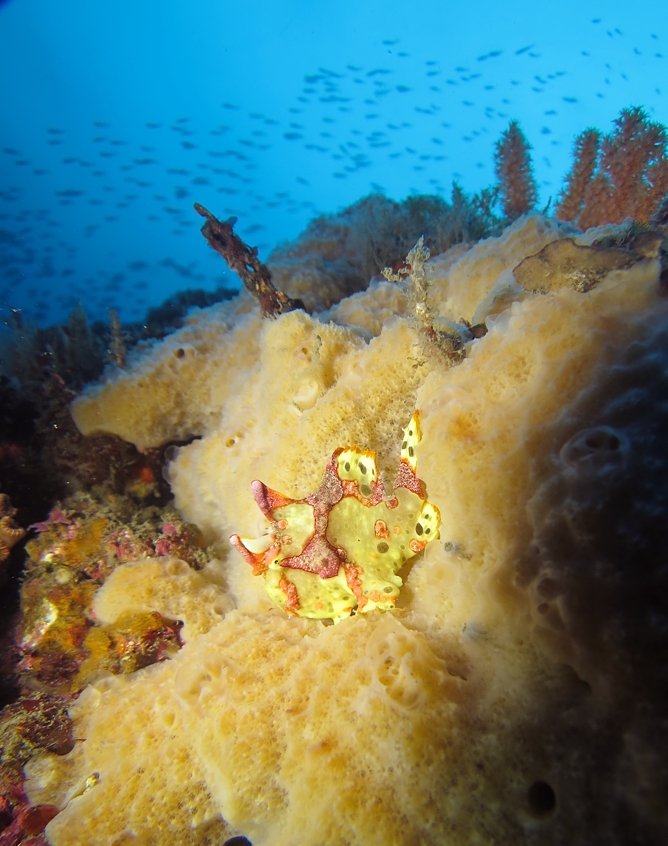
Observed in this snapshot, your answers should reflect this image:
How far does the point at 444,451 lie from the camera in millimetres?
1895

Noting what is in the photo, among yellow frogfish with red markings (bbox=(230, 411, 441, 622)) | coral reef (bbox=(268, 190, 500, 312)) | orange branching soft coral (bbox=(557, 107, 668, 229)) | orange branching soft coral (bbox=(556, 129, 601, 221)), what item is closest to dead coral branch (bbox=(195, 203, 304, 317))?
coral reef (bbox=(268, 190, 500, 312))

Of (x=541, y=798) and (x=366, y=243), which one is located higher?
(x=366, y=243)

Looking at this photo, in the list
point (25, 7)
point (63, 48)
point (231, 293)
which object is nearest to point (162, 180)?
point (63, 48)

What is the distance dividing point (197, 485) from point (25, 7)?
4027 inches

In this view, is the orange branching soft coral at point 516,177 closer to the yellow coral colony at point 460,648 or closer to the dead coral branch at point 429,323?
the yellow coral colony at point 460,648

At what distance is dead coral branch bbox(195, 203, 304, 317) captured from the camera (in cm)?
382

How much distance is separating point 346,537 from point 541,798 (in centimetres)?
123

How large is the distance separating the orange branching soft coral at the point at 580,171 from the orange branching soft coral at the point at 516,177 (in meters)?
0.76

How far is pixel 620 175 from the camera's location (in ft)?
17.6

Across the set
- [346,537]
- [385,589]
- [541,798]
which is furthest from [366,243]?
[541,798]

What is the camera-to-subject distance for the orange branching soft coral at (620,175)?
5.05 metres

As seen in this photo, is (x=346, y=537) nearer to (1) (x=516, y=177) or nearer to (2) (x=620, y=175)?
(2) (x=620, y=175)

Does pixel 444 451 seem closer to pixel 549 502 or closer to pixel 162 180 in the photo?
pixel 549 502

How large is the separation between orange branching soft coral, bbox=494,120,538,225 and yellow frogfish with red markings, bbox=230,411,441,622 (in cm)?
612
